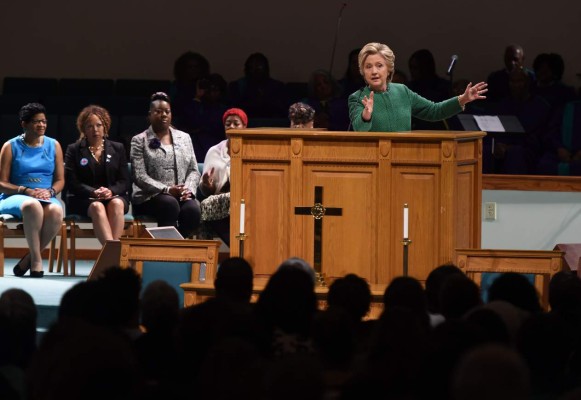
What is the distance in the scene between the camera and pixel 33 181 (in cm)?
808

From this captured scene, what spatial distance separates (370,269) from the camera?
19.3 ft

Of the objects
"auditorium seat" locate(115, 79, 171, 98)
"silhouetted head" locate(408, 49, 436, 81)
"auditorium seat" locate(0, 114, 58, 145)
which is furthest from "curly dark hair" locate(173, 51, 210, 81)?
"silhouetted head" locate(408, 49, 436, 81)

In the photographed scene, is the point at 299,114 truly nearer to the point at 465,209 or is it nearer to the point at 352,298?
the point at 465,209

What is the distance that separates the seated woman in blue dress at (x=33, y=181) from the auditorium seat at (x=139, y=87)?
250 cm

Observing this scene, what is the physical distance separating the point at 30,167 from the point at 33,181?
9 cm

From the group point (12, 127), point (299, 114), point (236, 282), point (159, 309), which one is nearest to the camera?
point (159, 309)

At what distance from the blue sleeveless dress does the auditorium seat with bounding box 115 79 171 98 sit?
8.23ft

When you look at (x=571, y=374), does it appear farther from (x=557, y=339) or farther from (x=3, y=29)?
(x=3, y=29)

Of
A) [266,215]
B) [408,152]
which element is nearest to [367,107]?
[408,152]

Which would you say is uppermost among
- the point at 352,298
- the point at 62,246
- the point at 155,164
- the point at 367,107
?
the point at 367,107

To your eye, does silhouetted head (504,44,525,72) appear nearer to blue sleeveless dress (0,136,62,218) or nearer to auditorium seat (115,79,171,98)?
auditorium seat (115,79,171,98)

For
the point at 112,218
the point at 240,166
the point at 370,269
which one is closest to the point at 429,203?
the point at 370,269

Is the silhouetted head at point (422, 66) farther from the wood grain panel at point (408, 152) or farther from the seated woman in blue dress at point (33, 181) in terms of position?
the wood grain panel at point (408, 152)

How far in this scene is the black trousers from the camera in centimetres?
800
